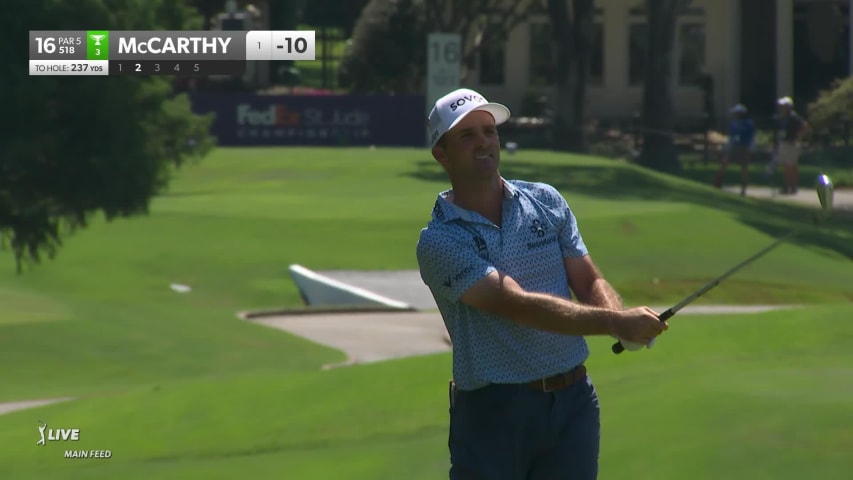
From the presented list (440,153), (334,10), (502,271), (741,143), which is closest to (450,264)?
(502,271)

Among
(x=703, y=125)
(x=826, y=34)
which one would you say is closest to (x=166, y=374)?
(x=703, y=125)

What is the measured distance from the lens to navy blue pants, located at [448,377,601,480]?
17.6 feet

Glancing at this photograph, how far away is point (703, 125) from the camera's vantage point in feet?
171

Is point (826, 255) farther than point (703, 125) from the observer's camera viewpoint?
No

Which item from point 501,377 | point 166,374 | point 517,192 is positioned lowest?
point 166,374

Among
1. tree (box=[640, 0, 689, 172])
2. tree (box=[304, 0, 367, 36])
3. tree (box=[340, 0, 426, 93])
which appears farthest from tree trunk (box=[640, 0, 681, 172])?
tree (box=[304, 0, 367, 36])

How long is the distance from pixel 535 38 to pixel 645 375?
51165mm

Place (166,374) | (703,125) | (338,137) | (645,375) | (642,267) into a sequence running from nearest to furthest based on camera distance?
1. (645,375)
2. (166,374)
3. (642,267)
4. (338,137)
5. (703,125)

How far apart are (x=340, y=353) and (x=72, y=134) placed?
3.72 m

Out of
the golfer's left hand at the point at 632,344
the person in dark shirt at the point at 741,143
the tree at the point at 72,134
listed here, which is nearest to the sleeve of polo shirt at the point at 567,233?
the golfer's left hand at the point at 632,344

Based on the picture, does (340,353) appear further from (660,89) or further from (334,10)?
(334,10)

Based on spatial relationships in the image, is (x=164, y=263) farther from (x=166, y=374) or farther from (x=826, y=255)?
(x=826, y=255)

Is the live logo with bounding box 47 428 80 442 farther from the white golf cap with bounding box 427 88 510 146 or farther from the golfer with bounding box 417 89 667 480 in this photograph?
the white golf cap with bounding box 427 88 510 146

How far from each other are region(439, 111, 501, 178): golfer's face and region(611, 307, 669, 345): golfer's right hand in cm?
71
